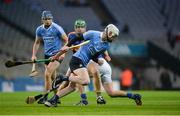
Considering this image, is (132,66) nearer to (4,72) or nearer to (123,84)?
(123,84)

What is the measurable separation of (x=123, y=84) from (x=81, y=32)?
20462 millimetres

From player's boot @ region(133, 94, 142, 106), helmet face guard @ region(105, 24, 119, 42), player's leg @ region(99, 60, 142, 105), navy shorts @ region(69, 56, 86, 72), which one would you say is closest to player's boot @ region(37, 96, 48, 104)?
player's leg @ region(99, 60, 142, 105)

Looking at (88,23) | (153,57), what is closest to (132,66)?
(153,57)

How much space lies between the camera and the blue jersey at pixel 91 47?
15953 millimetres

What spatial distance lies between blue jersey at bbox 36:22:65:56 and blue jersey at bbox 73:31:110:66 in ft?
6.53

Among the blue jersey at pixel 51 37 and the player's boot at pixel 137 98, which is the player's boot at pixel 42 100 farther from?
the player's boot at pixel 137 98

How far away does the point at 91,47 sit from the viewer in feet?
52.7

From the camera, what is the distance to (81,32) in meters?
16.8

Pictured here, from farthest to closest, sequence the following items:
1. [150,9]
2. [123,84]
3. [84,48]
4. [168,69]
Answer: [150,9] → [168,69] → [123,84] → [84,48]

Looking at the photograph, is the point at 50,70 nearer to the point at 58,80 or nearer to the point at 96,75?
the point at 96,75

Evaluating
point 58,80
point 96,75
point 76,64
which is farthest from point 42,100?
point 76,64

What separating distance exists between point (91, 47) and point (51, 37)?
2239mm

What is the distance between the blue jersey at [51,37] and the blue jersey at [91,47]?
6.53 feet

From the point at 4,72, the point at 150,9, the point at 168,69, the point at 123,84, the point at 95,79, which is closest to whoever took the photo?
the point at 95,79
